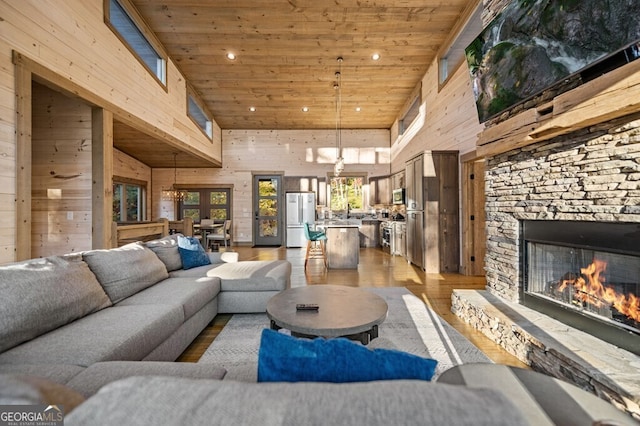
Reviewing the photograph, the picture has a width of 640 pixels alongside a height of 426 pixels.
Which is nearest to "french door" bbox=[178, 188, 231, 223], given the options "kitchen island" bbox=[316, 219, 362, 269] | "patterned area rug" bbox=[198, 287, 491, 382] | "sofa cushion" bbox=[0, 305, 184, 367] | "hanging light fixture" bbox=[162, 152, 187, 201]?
"hanging light fixture" bbox=[162, 152, 187, 201]

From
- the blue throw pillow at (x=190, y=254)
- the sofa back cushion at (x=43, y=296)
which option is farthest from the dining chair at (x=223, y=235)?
the sofa back cushion at (x=43, y=296)

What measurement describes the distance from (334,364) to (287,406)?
0.24 m

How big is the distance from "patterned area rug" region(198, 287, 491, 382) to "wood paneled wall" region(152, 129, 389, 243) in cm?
625

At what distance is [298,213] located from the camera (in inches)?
344

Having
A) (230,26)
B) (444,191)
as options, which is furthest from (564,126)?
(230,26)

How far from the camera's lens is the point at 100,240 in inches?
150

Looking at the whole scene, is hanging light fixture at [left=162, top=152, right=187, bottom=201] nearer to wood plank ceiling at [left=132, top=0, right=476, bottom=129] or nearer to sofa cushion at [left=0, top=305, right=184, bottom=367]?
wood plank ceiling at [left=132, top=0, right=476, bottom=129]

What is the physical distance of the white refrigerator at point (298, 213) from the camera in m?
8.73

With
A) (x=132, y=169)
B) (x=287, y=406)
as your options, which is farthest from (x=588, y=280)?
(x=132, y=169)

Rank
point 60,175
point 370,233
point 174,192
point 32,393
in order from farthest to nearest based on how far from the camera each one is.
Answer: point 370,233 → point 174,192 → point 60,175 → point 32,393

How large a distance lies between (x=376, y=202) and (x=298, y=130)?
330 cm

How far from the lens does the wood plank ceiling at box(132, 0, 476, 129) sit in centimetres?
455

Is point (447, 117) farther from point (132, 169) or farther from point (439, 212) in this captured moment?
point (132, 169)

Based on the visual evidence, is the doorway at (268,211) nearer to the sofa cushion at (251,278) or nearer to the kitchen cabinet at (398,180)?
the kitchen cabinet at (398,180)
